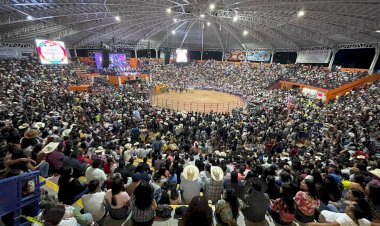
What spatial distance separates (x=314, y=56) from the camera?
35.4 meters

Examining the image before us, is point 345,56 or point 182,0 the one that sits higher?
point 182,0

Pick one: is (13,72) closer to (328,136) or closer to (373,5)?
(328,136)

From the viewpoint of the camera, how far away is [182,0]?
2400 centimetres

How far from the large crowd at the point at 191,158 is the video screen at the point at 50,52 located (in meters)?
1.62

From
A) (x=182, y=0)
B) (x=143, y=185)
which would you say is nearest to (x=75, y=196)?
(x=143, y=185)

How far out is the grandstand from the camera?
13.4 feet

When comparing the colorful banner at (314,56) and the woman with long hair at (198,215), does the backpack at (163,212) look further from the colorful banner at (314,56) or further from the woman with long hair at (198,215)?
the colorful banner at (314,56)

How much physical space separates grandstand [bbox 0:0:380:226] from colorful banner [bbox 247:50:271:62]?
23 centimetres

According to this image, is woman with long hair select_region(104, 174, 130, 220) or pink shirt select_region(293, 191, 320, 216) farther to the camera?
pink shirt select_region(293, 191, 320, 216)

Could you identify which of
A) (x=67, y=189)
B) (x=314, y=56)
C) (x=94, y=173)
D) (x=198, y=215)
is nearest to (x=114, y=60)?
(x=94, y=173)

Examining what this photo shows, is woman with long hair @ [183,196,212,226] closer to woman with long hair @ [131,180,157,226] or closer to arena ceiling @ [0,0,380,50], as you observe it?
woman with long hair @ [131,180,157,226]

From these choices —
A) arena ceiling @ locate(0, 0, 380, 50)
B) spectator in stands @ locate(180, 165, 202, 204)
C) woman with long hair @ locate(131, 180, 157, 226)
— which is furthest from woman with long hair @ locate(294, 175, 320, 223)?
arena ceiling @ locate(0, 0, 380, 50)

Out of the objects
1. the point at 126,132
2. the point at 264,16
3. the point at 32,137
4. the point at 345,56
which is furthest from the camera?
the point at 345,56

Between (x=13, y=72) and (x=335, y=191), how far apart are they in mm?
30709
